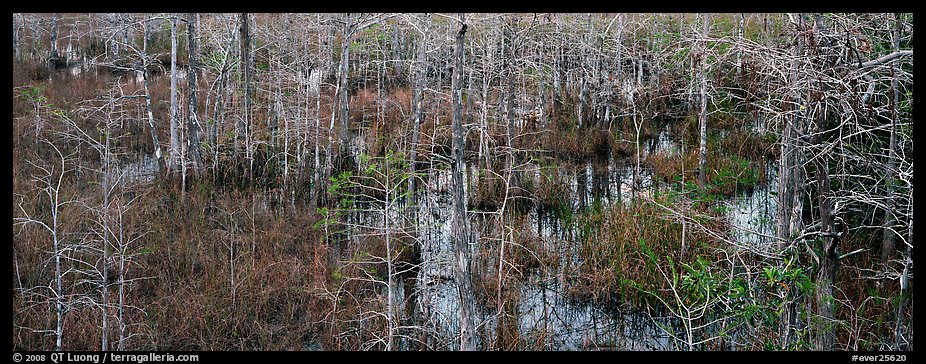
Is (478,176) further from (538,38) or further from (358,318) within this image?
(538,38)

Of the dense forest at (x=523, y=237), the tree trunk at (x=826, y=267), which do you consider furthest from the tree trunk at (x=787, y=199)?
the tree trunk at (x=826, y=267)

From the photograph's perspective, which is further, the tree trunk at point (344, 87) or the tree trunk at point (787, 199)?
the tree trunk at point (344, 87)

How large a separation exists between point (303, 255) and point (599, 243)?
13.3 feet

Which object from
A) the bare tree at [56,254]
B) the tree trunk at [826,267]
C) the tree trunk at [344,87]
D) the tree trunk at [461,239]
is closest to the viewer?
the tree trunk at [826,267]

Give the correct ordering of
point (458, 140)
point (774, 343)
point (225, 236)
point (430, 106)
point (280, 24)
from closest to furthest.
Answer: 1. point (458, 140)
2. point (774, 343)
3. point (225, 236)
4. point (430, 106)
5. point (280, 24)

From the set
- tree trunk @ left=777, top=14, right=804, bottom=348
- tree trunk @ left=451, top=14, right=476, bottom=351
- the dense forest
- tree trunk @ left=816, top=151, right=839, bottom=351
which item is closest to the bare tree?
the dense forest

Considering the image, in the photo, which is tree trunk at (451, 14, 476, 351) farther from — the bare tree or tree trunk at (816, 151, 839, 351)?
the bare tree

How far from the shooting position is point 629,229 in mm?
9445

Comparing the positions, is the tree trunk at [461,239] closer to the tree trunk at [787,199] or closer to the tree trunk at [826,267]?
the tree trunk at [787,199]

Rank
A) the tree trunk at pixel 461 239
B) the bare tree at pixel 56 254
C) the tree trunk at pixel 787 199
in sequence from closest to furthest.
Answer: the bare tree at pixel 56 254, the tree trunk at pixel 461 239, the tree trunk at pixel 787 199

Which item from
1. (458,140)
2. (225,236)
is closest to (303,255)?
(225,236)

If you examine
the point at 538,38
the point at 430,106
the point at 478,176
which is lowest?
the point at 478,176

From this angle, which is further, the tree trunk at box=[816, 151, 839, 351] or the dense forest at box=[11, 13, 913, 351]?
the dense forest at box=[11, 13, 913, 351]

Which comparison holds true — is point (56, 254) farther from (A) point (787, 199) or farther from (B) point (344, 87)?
(B) point (344, 87)
